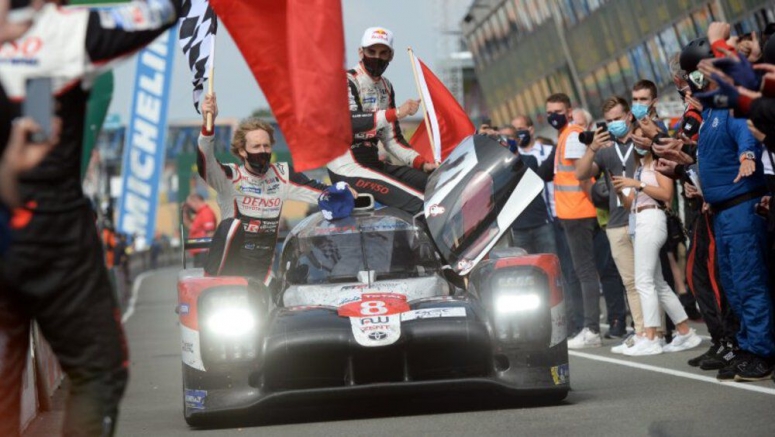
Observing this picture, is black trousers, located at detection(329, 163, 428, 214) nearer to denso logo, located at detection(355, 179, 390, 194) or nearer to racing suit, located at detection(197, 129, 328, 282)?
denso logo, located at detection(355, 179, 390, 194)

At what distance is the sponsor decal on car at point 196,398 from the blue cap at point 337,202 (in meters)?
1.69

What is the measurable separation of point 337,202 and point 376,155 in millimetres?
1124

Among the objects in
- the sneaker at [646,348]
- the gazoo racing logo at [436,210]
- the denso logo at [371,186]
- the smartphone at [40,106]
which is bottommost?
the sneaker at [646,348]

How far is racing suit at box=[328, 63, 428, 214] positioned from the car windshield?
76 cm

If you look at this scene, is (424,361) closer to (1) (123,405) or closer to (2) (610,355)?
(1) (123,405)

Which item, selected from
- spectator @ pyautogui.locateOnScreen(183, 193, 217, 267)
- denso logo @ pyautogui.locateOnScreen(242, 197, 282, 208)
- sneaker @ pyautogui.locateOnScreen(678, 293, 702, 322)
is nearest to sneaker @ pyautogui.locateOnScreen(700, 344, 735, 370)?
denso logo @ pyautogui.locateOnScreen(242, 197, 282, 208)

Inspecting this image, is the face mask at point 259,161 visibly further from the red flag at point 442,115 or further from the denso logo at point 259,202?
the red flag at point 442,115

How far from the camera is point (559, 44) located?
48594 mm

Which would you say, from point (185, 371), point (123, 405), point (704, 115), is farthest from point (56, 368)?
point (704, 115)

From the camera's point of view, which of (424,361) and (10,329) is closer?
(10,329)

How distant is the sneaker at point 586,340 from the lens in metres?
14.1

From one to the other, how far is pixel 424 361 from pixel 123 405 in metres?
3.01

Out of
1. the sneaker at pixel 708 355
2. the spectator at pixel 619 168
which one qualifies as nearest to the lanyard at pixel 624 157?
the spectator at pixel 619 168

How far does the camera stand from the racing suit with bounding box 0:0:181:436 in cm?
523
